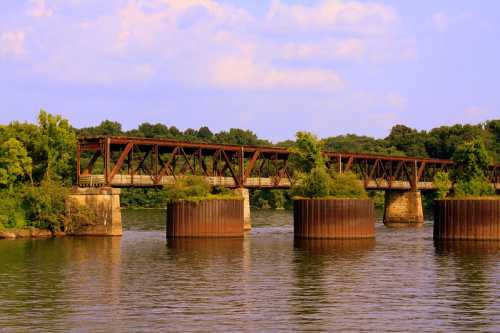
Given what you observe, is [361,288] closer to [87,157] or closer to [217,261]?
[217,261]

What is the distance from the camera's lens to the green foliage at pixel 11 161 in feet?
309

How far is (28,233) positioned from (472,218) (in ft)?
144

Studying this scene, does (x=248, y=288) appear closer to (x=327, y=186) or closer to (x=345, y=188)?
(x=327, y=186)

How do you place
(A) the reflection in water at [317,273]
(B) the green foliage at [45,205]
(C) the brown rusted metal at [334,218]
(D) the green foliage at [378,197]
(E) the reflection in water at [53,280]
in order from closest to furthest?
(E) the reflection in water at [53,280] < (A) the reflection in water at [317,273] < (C) the brown rusted metal at [334,218] < (B) the green foliage at [45,205] < (D) the green foliage at [378,197]

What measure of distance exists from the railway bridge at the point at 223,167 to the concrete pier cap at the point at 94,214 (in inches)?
149

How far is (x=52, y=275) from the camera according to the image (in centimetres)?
5409

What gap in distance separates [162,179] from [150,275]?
47982mm

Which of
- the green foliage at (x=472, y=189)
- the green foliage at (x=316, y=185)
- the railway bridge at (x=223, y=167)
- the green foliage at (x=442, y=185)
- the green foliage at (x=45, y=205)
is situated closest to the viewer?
the green foliage at (x=316, y=185)

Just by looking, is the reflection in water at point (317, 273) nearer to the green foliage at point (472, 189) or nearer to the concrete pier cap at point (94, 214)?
the green foliage at point (472, 189)

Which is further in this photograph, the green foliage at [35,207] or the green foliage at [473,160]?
the green foliage at [473,160]

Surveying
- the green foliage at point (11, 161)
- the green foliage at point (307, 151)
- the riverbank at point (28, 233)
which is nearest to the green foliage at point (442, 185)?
the green foliage at point (307, 151)

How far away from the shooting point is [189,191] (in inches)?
3460

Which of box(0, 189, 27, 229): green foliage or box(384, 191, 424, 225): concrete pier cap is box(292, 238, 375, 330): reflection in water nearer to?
box(0, 189, 27, 229): green foliage

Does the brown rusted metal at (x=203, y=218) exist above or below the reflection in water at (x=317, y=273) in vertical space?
above
